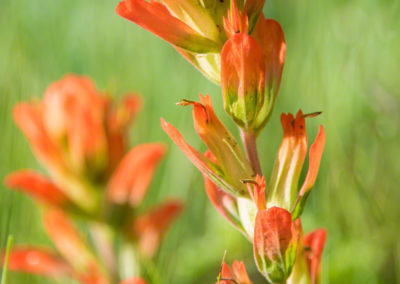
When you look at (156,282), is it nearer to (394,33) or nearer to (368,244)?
(368,244)

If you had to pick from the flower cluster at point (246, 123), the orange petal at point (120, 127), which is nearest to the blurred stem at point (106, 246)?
the orange petal at point (120, 127)

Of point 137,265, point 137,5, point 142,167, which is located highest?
point 137,5

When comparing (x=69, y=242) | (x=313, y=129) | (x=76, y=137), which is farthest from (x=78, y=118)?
(x=313, y=129)

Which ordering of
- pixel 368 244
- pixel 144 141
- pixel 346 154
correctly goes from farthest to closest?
pixel 144 141
pixel 346 154
pixel 368 244

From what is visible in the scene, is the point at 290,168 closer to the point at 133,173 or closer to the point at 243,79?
the point at 243,79

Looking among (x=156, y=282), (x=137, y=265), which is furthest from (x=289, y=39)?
(x=156, y=282)

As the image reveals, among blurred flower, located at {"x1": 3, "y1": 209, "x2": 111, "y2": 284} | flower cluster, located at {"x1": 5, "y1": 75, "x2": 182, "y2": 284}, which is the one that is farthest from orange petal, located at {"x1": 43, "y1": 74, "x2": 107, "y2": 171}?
blurred flower, located at {"x1": 3, "y1": 209, "x2": 111, "y2": 284}

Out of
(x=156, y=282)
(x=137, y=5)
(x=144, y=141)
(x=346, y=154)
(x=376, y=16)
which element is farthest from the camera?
(x=144, y=141)

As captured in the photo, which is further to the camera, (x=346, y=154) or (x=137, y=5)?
(x=346, y=154)
